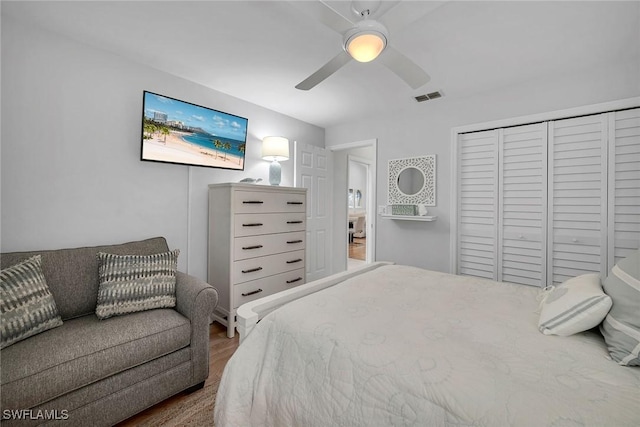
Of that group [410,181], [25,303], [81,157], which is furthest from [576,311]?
[81,157]

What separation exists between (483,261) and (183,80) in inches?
144

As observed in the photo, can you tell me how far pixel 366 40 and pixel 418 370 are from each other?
1417mm

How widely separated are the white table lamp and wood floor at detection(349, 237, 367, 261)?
12.0ft

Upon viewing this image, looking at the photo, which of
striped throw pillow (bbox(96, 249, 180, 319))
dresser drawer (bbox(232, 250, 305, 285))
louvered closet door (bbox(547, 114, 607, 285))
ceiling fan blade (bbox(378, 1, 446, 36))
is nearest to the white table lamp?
dresser drawer (bbox(232, 250, 305, 285))

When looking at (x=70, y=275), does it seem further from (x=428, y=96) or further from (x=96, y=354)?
(x=428, y=96)

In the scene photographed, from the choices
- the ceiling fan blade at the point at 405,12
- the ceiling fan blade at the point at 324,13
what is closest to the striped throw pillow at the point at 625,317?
the ceiling fan blade at the point at 405,12

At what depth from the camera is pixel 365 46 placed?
4.42 ft

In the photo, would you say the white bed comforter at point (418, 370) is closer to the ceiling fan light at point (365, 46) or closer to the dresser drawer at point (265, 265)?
the ceiling fan light at point (365, 46)

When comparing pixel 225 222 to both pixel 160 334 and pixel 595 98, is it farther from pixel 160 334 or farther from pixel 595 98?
pixel 595 98

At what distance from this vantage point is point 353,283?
68.1 inches

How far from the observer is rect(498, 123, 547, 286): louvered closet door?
105 inches

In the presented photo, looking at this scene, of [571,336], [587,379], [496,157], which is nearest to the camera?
[587,379]

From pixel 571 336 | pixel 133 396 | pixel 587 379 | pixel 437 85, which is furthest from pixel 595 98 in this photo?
pixel 133 396

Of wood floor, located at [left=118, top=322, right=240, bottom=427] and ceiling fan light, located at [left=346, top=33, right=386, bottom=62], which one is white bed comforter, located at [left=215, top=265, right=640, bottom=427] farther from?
ceiling fan light, located at [left=346, top=33, right=386, bottom=62]
